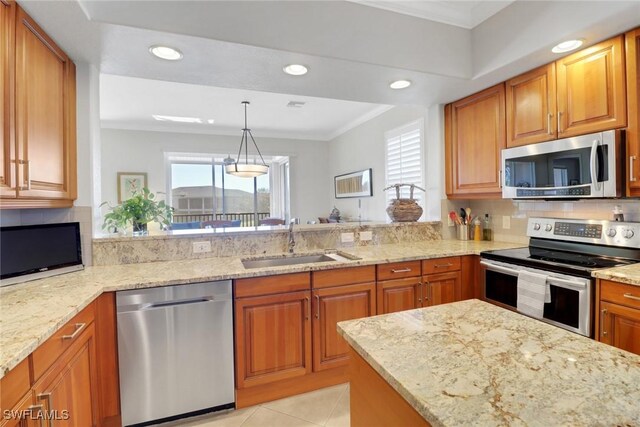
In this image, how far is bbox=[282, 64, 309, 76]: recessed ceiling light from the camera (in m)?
2.18

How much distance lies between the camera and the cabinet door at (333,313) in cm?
214

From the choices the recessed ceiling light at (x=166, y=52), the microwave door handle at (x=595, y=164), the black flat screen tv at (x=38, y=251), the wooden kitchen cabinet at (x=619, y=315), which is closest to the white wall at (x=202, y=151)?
the black flat screen tv at (x=38, y=251)

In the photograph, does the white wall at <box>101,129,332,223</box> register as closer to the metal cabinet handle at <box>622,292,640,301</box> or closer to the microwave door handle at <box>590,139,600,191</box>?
the microwave door handle at <box>590,139,600,191</box>

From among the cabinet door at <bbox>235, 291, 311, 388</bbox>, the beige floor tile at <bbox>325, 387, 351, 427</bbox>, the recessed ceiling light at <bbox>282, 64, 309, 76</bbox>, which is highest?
the recessed ceiling light at <bbox>282, 64, 309, 76</bbox>

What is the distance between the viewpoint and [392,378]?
76 cm

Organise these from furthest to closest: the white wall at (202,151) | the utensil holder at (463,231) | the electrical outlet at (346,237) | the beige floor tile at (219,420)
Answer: the white wall at (202,151) < the utensil holder at (463,231) < the electrical outlet at (346,237) < the beige floor tile at (219,420)

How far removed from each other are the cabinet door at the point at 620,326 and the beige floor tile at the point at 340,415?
1.46 metres

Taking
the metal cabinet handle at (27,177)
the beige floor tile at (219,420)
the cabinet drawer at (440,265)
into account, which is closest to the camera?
the metal cabinet handle at (27,177)

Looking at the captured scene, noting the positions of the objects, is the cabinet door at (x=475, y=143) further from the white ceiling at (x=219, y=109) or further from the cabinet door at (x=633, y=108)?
the white ceiling at (x=219, y=109)

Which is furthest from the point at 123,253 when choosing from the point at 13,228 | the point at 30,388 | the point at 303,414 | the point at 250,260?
the point at 303,414

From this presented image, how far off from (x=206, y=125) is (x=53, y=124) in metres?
4.07

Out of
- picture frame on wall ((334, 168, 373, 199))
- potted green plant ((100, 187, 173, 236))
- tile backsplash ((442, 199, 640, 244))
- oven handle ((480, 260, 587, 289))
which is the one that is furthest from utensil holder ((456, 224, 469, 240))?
potted green plant ((100, 187, 173, 236))

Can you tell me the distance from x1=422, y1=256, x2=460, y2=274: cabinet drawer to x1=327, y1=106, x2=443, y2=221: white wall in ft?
2.62

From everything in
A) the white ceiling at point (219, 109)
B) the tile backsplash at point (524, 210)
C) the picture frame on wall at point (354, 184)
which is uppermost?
the white ceiling at point (219, 109)
